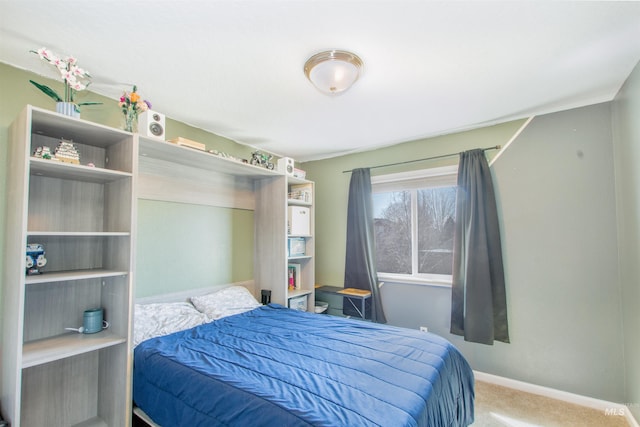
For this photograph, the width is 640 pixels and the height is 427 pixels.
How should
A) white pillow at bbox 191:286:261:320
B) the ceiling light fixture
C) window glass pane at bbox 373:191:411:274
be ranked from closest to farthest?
the ceiling light fixture → white pillow at bbox 191:286:261:320 → window glass pane at bbox 373:191:411:274

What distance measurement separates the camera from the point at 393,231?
11.7 feet

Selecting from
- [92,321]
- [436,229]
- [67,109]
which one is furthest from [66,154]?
[436,229]

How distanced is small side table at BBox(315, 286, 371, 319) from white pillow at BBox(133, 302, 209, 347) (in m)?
1.55

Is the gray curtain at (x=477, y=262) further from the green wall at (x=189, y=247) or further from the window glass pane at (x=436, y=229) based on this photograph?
the green wall at (x=189, y=247)

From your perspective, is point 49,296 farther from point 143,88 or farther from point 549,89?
point 549,89

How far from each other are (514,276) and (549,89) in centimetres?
164

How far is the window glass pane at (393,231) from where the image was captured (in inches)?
137

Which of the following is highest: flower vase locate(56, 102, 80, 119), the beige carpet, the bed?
flower vase locate(56, 102, 80, 119)

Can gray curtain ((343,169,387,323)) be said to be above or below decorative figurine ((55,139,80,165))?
below

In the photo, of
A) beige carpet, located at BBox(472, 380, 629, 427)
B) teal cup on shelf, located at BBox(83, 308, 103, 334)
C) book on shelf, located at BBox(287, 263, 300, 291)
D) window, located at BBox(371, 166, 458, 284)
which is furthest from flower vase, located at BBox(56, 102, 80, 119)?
beige carpet, located at BBox(472, 380, 629, 427)

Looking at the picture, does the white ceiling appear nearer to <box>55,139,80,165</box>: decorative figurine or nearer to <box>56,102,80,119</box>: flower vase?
<box>56,102,80,119</box>: flower vase

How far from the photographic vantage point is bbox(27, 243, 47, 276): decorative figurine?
1688mm

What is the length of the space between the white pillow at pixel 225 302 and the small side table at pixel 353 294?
988mm

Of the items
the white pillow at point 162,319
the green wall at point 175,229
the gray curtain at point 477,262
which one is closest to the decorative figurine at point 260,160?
the green wall at point 175,229
